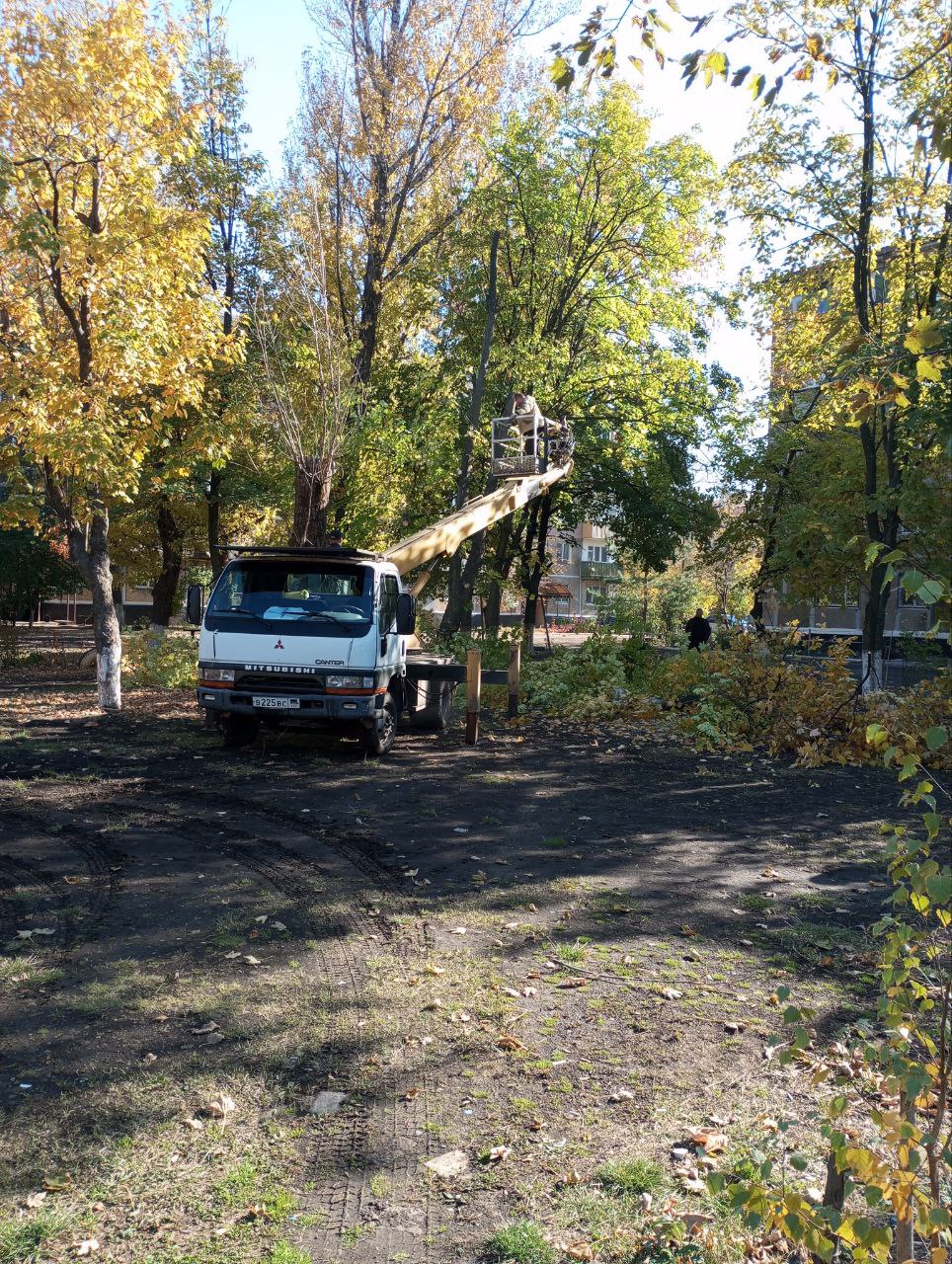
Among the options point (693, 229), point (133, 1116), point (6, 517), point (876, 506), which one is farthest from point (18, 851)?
point (693, 229)

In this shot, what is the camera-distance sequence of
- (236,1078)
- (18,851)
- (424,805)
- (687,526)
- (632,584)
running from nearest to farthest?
1. (236,1078)
2. (18,851)
3. (424,805)
4. (687,526)
5. (632,584)

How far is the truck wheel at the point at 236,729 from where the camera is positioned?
12.9 meters

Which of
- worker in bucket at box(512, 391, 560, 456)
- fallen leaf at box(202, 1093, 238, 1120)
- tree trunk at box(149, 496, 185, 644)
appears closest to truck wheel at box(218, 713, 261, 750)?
worker in bucket at box(512, 391, 560, 456)

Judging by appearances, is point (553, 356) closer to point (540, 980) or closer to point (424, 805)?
point (424, 805)

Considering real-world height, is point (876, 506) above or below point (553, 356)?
below

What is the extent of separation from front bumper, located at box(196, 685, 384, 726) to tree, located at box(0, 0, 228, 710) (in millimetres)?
3855

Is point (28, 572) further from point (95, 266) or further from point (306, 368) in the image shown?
point (95, 266)

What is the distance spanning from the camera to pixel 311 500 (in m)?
19.2

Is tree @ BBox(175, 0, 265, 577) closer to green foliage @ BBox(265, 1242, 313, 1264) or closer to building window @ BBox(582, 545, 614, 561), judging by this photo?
green foliage @ BBox(265, 1242, 313, 1264)

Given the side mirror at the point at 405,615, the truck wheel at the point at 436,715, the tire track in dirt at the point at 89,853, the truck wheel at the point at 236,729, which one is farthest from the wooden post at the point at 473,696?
the tire track in dirt at the point at 89,853

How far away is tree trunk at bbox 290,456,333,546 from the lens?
62.1ft

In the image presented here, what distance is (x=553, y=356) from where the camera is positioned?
23938 millimetres

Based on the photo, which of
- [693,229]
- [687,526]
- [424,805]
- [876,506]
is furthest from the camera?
[687,526]

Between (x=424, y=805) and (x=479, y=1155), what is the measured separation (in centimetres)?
630
